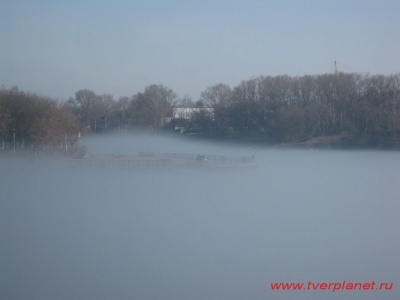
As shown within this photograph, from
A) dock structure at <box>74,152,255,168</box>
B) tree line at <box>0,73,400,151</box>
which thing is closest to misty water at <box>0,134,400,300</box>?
dock structure at <box>74,152,255,168</box>

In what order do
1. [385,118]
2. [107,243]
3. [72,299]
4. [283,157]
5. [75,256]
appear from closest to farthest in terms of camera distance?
[72,299] < [75,256] < [107,243] < [283,157] < [385,118]

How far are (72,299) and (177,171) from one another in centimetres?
1334

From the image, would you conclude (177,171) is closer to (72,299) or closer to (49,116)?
(49,116)

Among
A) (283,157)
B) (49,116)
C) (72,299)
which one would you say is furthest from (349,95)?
(72,299)

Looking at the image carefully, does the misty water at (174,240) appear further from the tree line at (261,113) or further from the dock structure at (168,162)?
the tree line at (261,113)

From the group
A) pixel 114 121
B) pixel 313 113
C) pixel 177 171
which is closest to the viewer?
pixel 177 171

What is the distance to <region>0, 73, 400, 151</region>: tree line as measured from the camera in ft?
79.5

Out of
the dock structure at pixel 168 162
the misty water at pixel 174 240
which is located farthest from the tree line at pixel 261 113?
the misty water at pixel 174 240

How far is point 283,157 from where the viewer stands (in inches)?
869

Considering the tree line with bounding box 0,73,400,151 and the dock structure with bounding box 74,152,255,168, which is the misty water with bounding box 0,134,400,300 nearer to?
the dock structure with bounding box 74,152,255,168

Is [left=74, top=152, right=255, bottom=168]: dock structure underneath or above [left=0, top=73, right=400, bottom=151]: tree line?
underneath

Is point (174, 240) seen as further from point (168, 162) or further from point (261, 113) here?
point (261, 113)

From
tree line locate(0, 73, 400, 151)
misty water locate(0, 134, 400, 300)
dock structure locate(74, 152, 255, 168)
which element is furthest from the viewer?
tree line locate(0, 73, 400, 151)

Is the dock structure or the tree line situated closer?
the dock structure
